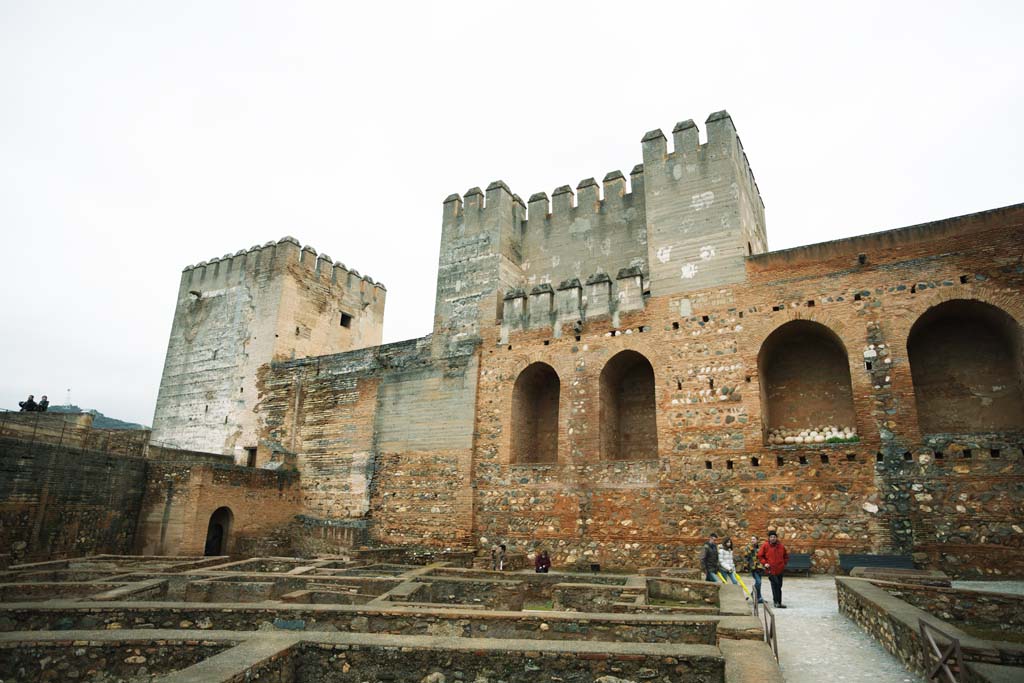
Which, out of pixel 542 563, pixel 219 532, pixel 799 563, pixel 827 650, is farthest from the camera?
pixel 219 532

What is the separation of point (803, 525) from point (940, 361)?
4.43m

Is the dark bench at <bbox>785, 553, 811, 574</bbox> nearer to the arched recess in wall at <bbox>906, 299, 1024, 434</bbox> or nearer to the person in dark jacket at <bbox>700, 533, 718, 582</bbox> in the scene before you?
the person in dark jacket at <bbox>700, 533, 718, 582</bbox>

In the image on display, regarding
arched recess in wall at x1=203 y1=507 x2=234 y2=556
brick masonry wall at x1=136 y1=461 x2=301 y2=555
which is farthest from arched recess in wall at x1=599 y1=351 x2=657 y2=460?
arched recess in wall at x1=203 y1=507 x2=234 y2=556

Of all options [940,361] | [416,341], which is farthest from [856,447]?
[416,341]

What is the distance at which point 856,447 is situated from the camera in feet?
37.3

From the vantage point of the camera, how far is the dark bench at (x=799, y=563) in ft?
36.3

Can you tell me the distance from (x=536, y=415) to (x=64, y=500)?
11.2 metres

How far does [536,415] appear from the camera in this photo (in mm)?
16703

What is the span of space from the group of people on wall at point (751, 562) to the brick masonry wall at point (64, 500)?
13.6 m

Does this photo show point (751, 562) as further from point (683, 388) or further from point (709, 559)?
point (683, 388)

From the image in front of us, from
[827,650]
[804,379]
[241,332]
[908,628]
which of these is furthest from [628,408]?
[241,332]

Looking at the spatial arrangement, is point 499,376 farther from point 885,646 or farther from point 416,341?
point 885,646

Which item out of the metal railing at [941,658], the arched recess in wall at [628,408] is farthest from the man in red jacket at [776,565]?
the arched recess in wall at [628,408]

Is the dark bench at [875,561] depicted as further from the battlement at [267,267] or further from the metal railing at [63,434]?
the battlement at [267,267]
